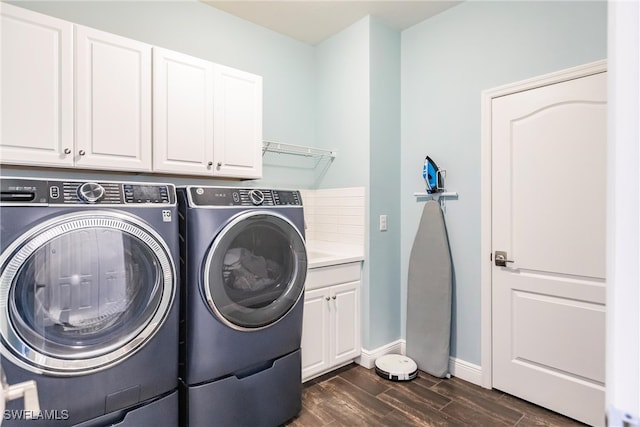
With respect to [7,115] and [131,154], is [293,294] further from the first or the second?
[7,115]

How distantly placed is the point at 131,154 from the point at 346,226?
1.64 m

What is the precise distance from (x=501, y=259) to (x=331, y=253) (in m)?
→ 1.23

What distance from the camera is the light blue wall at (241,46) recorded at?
209 centimetres

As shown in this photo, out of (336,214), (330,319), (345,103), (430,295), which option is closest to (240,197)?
(330,319)

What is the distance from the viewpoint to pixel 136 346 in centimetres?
144

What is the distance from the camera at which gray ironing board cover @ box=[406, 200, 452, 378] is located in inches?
97.9

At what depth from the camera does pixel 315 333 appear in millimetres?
2344

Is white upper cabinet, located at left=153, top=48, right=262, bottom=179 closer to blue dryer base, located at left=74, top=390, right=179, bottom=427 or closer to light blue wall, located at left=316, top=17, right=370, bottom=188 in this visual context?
light blue wall, located at left=316, top=17, right=370, bottom=188

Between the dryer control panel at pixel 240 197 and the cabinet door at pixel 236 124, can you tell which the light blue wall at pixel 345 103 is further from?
the dryer control panel at pixel 240 197

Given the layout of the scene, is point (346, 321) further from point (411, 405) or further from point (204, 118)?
point (204, 118)

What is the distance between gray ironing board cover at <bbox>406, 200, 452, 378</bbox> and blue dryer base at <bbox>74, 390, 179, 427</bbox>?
5.80ft

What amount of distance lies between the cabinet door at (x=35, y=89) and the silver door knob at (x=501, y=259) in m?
2.57

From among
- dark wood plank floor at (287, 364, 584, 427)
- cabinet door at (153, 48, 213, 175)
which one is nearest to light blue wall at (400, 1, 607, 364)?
dark wood plank floor at (287, 364, 584, 427)

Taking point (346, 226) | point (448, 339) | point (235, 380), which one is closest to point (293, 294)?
point (235, 380)
